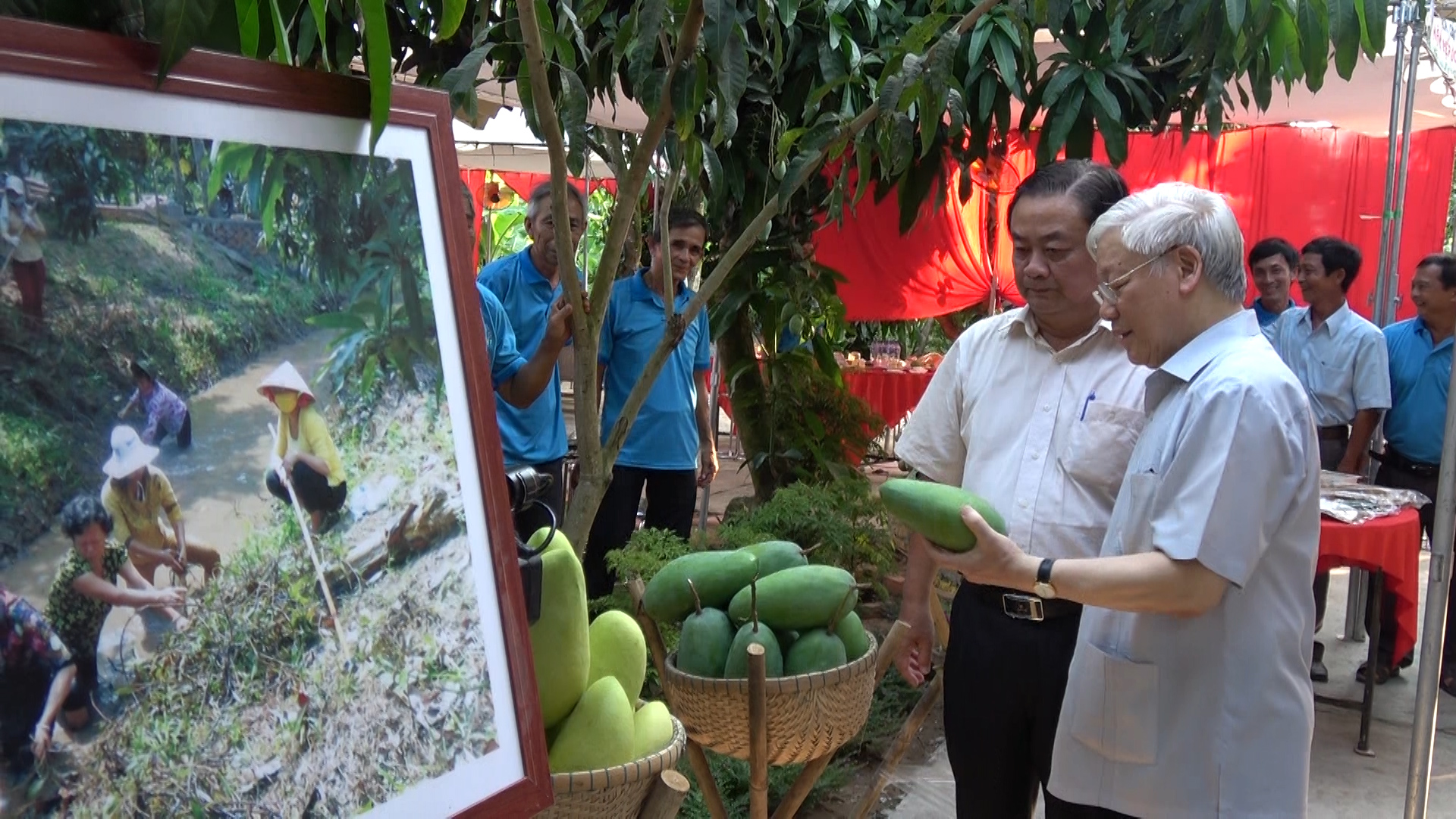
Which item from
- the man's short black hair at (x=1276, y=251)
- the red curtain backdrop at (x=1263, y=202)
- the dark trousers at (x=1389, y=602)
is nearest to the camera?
the dark trousers at (x=1389, y=602)

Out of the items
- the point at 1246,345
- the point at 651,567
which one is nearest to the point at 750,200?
the point at 651,567

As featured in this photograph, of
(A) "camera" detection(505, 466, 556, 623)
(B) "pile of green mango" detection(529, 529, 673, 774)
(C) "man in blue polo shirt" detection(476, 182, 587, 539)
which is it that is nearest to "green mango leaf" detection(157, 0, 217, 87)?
(A) "camera" detection(505, 466, 556, 623)

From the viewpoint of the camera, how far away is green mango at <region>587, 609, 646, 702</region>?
1.20m

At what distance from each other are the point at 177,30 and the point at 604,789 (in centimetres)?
70

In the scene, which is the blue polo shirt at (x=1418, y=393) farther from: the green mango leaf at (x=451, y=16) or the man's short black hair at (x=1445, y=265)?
the green mango leaf at (x=451, y=16)

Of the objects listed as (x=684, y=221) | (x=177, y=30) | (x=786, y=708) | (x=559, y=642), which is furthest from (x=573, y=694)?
(x=684, y=221)

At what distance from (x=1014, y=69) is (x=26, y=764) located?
3.27 meters

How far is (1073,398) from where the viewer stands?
188 centimetres

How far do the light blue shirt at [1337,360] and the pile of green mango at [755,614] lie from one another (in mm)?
3554

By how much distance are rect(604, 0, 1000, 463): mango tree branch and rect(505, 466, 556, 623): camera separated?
0.45 metres

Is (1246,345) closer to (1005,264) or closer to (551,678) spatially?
(551,678)

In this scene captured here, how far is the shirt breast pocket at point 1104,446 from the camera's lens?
5.98 feet

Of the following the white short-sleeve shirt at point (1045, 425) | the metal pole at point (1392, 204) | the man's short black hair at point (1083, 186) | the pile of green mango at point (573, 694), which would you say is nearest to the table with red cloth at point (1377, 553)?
the metal pole at point (1392, 204)

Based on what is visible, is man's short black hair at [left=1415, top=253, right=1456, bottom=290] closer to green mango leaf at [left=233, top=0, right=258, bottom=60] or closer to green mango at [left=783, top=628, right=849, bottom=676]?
green mango at [left=783, top=628, right=849, bottom=676]
